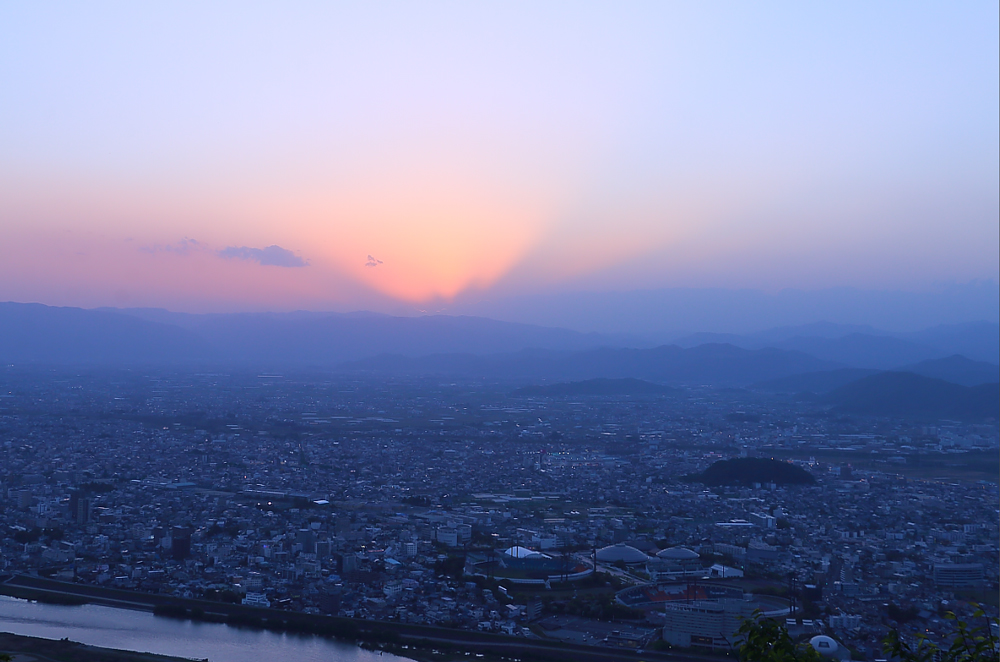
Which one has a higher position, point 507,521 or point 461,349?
point 461,349

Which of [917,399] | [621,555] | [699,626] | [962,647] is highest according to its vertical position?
[962,647]

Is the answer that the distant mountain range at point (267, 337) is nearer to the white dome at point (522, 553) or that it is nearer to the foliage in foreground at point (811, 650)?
the white dome at point (522, 553)

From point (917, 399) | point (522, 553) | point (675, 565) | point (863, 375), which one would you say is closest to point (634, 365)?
point (863, 375)

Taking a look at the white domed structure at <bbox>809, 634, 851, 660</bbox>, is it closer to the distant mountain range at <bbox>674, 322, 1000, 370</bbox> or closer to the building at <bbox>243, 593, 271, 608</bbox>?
the building at <bbox>243, 593, 271, 608</bbox>

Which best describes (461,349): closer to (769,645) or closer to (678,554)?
(678,554)

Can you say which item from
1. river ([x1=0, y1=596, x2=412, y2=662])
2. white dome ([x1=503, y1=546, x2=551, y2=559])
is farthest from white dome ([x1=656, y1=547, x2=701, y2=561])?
river ([x1=0, y1=596, x2=412, y2=662])

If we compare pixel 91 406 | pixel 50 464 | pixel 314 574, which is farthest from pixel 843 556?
pixel 91 406
